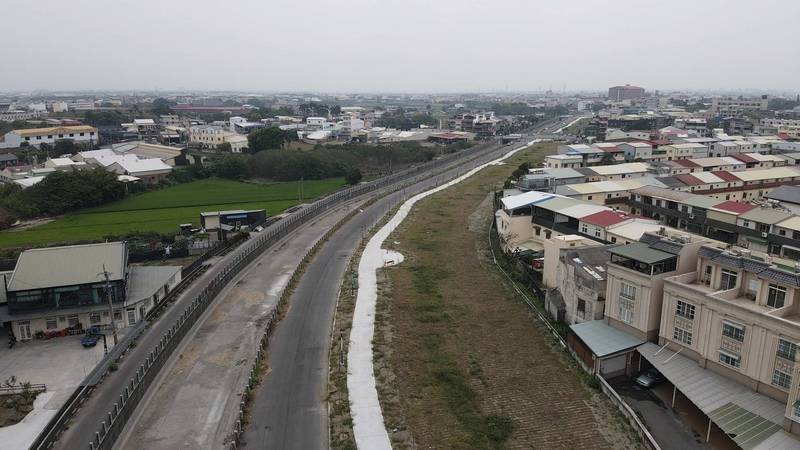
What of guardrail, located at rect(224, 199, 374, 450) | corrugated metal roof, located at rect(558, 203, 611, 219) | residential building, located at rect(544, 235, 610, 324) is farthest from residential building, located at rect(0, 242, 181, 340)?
corrugated metal roof, located at rect(558, 203, 611, 219)

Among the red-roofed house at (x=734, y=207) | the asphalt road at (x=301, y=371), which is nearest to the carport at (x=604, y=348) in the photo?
the asphalt road at (x=301, y=371)

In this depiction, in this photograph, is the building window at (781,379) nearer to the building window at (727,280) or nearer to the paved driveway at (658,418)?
the paved driveway at (658,418)

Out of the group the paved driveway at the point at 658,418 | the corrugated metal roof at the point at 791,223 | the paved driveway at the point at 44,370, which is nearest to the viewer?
the paved driveway at the point at 658,418

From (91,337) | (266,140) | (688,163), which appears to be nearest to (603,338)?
(91,337)

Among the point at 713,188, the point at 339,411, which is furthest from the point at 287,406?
the point at 713,188

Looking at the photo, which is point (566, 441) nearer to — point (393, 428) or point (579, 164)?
point (393, 428)

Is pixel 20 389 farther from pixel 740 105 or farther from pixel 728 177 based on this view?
pixel 740 105

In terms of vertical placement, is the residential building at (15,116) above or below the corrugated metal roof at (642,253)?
above

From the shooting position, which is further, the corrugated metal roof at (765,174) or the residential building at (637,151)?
the residential building at (637,151)
